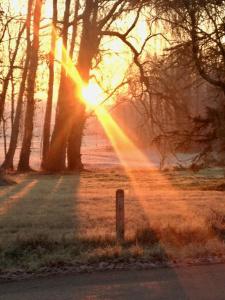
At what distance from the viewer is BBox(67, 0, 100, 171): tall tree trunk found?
33.3 meters

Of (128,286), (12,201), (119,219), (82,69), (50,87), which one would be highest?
(82,69)

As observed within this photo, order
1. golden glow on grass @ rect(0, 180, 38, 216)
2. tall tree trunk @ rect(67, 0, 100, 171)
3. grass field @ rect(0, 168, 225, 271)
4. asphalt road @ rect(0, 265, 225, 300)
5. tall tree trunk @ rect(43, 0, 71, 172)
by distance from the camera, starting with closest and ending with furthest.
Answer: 1. asphalt road @ rect(0, 265, 225, 300)
2. grass field @ rect(0, 168, 225, 271)
3. golden glow on grass @ rect(0, 180, 38, 216)
4. tall tree trunk @ rect(67, 0, 100, 171)
5. tall tree trunk @ rect(43, 0, 71, 172)

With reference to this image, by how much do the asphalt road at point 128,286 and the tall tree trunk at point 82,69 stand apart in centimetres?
2242

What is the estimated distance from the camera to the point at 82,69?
36.3m

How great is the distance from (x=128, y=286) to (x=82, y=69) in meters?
30.2

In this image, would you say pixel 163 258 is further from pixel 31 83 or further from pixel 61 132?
pixel 61 132

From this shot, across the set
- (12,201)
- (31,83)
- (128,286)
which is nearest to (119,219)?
(128,286)

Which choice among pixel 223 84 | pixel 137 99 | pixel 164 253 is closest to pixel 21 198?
pixel 223 84

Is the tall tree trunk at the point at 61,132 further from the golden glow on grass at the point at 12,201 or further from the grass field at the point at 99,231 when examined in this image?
the grass field at the point at 99,231

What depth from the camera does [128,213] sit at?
47.4 feet

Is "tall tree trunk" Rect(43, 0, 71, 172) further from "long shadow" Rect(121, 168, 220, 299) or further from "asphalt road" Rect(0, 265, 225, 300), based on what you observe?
"asphalt road" Rect(0, 265, 225, 300)

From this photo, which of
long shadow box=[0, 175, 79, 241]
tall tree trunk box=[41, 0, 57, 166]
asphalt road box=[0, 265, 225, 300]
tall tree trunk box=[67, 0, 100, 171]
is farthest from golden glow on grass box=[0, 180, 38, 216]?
tall tree trunk box=[41, 0, 57, 166]

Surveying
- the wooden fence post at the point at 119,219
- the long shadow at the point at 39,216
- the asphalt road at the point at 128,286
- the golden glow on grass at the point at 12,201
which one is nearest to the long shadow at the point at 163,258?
the asphalt road at the point at 128,286

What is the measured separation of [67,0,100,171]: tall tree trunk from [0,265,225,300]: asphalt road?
2242cm
